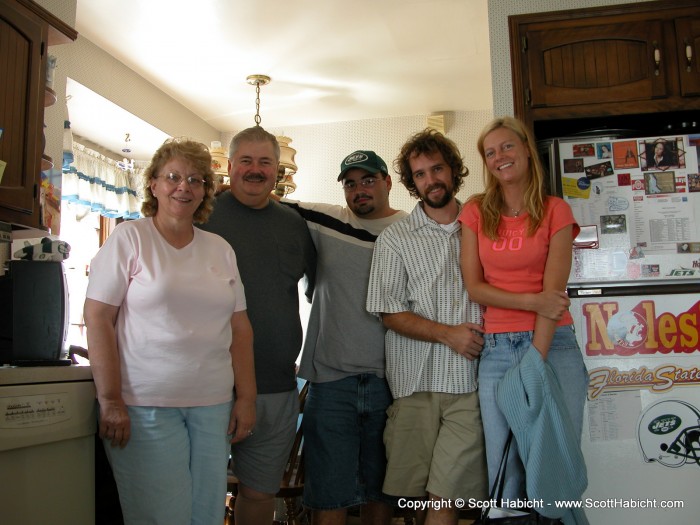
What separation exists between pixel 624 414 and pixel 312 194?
153 inches

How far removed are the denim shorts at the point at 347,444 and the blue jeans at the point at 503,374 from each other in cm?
43

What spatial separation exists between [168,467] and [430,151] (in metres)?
1.23

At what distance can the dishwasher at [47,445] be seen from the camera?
1.28 metres

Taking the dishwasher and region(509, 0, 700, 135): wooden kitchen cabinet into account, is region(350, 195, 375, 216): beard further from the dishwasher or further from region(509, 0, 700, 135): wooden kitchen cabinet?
the dishwasher

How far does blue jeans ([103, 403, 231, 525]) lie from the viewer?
1.43 meters

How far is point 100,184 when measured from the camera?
181 inches

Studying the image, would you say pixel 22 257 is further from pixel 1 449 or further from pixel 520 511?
pixel 520 511

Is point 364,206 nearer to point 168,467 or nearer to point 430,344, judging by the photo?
point 430,344

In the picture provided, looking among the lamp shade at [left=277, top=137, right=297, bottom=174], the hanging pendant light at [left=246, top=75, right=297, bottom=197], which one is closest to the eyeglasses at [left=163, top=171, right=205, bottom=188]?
the hanging pendant light at [left=246, top=75, right=297, bottom=197]

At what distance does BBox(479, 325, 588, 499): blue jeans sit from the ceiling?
2.48 meters

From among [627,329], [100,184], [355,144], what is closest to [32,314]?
[627,329]

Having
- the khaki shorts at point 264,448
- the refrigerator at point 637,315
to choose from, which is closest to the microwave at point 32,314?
the khaki shorts at point 264,448

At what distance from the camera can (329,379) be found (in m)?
2.03

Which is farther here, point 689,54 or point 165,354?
point 689,54
